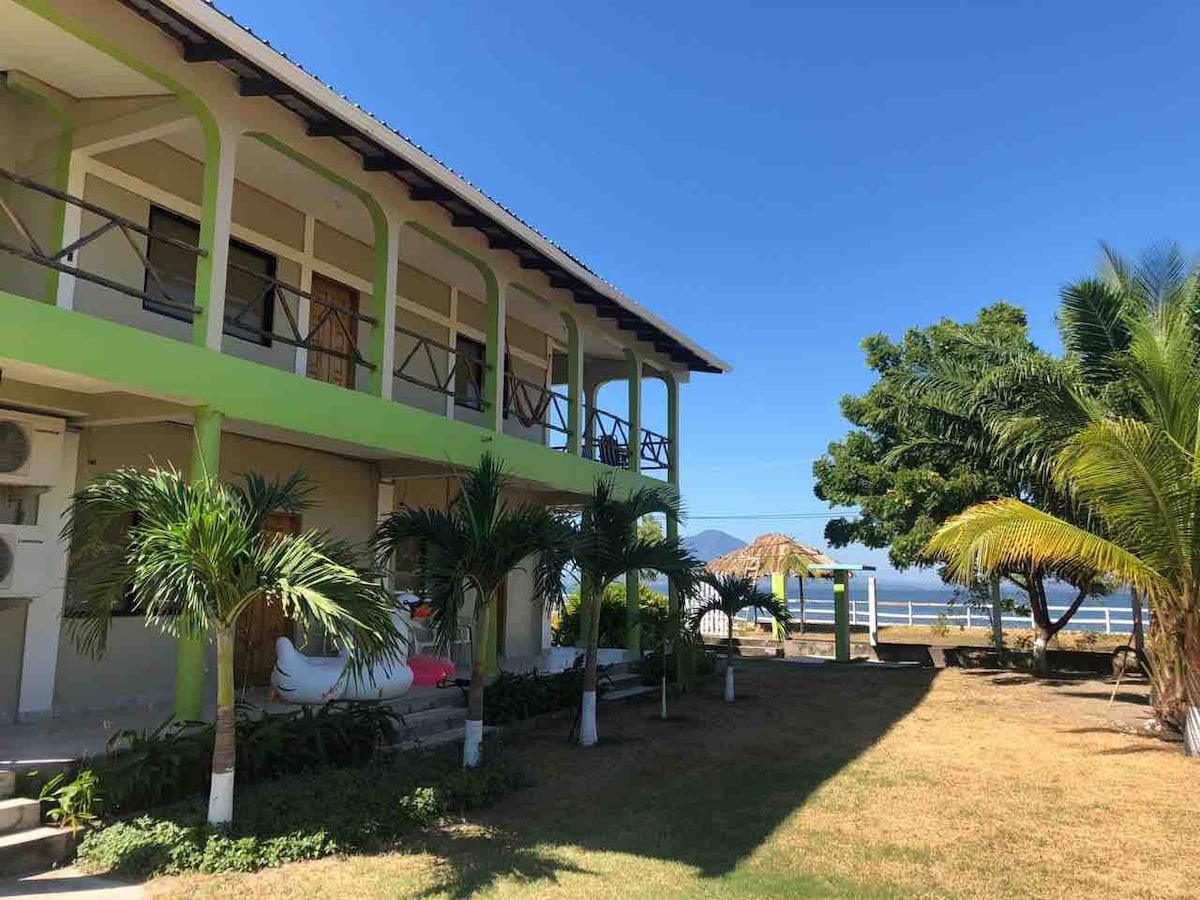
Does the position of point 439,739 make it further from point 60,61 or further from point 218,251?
point 60,61

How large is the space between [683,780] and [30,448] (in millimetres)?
6608

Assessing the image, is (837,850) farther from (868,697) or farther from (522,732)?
(868,697)

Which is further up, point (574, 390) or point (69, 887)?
point (574, 390)

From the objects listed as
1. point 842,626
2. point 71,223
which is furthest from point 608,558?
point 842,626

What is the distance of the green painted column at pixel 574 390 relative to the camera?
12695 millimetres

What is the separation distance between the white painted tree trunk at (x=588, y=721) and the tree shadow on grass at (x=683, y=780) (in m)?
0.18

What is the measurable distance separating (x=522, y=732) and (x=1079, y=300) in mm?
8993

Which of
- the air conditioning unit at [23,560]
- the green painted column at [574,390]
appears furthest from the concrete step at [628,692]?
the air conditioning unit at [23,560]

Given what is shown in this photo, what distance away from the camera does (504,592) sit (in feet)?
49.4

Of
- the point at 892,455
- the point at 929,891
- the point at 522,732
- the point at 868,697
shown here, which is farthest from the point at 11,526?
the point at 892,455

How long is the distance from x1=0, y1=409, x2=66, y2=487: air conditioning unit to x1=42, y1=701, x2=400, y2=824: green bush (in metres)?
2.61

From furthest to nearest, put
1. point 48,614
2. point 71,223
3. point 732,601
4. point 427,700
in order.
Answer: point 732,601, point 427,700, point 48,614, point 71,223

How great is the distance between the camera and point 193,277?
941 cm

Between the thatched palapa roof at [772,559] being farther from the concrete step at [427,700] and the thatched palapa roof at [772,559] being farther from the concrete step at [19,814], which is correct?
the concrete step at [19,814]
